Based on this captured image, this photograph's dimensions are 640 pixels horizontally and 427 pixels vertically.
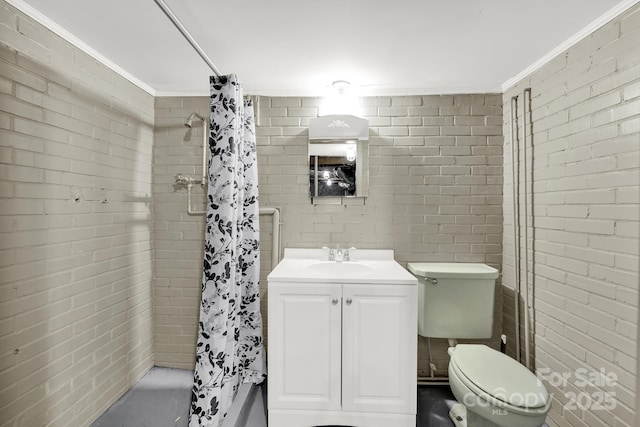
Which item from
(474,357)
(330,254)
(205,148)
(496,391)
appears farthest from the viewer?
(205,148)

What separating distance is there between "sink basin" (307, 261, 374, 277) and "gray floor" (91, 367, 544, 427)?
36.6 inches

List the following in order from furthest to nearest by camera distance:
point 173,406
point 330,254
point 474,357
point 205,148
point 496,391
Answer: point 205,148 < point 330,254 < point 173,406 < point 474,357 < point 496,391

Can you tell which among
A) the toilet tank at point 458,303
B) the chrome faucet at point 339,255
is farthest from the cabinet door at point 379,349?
the chrome faucet at point 339,255

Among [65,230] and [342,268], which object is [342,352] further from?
[65,230]

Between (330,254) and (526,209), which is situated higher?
(526,209)

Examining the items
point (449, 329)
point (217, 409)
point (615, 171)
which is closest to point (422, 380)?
point (449, 329)

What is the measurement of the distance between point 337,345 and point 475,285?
989 mm

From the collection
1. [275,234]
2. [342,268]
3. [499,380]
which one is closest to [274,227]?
[275,234]

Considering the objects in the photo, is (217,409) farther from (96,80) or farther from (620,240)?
(620,240)

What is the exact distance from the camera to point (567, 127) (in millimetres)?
1692

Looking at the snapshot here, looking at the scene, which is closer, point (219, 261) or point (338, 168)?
point (219, 261)

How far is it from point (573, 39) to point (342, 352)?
6.89ft

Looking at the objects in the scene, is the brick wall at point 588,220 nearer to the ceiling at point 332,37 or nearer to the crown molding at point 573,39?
the crown molding at point 573,39

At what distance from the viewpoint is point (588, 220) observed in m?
1.56
